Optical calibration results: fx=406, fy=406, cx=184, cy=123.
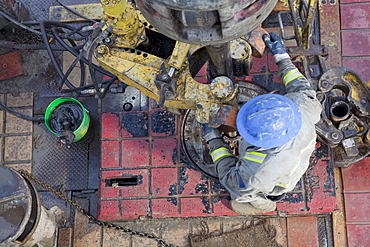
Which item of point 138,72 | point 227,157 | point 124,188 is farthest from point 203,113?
point 124,188

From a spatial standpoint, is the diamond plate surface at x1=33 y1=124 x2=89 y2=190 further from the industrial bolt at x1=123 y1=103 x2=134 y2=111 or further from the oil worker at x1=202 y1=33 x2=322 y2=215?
the oil worker at x1=202 y1=33 x2=322 y2=215

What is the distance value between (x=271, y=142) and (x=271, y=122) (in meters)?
0.16

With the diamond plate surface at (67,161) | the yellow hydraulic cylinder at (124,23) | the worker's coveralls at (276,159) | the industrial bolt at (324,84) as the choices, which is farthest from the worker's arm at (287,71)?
the diamond plate surface at (67,161)

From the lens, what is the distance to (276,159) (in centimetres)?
312

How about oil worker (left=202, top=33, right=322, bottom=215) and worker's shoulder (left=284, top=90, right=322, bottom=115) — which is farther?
worker's shoulder (left=284, top=90, right=322, bottom=115)

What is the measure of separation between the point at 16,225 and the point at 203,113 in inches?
80.8

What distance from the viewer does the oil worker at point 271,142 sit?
3.01 meters

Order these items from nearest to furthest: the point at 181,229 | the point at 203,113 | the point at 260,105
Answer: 1. the point at 260,105
2. the point at 203,113
3. the point at 181,229

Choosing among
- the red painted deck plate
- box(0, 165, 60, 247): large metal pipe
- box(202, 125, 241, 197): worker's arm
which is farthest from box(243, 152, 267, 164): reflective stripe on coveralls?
box(0, 165, 60, 247): large metal pipe

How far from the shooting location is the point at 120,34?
3.72m

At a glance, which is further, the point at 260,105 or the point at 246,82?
the point at 246,82

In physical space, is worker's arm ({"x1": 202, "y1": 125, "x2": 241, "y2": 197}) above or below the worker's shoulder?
below

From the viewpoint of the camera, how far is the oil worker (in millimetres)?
3008

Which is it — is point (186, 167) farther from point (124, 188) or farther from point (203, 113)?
point (203, 113)
